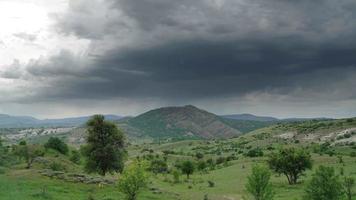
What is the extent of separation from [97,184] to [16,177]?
51.8 feet

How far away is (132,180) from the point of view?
66.6 m

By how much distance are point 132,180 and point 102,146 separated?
35.4 meters

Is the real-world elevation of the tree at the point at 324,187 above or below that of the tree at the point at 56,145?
below

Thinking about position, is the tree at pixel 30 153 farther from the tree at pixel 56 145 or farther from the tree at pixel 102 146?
the tree at pixel 56 145

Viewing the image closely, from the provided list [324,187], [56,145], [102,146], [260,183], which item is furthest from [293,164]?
[56,145]

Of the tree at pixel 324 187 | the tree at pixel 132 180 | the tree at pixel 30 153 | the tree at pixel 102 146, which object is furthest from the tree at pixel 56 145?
the tree at pixel 324 187

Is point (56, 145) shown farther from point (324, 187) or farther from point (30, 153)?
point (324, 187)

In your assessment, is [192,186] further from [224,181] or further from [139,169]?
[139,169]

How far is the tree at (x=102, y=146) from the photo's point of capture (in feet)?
328

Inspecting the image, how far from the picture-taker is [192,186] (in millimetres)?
110562

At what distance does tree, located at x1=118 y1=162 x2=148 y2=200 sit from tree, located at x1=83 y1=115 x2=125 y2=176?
32.9m

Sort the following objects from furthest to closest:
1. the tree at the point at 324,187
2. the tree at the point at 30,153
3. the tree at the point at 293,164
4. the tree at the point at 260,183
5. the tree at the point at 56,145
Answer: the tree at the point at 56,145
the tree at the point at 30,153
the tree at the point at 293,164
the tree at the point at 260,183
the tree at the point at 324,187

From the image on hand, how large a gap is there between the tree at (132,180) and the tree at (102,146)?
32.9 m

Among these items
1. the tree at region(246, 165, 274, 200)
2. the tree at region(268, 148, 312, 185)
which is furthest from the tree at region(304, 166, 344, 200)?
the tree at region(268, 148, 312, 185)
